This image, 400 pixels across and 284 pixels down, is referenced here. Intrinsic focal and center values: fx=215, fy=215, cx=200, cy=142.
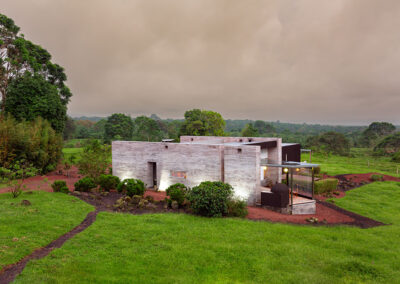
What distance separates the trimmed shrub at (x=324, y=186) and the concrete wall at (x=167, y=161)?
29.7 feet

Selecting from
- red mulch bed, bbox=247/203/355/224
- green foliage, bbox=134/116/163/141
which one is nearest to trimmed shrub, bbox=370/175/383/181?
red mulch bed, bbox=247/203/355/224

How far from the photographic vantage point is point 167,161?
16406mm

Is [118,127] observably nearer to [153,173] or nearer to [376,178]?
[153,173]

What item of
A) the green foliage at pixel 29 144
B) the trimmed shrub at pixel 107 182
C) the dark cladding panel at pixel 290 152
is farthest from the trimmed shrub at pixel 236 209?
the green foliage at pixel 29 144

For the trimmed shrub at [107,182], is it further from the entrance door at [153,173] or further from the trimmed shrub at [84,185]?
the entrance door at [153,173]

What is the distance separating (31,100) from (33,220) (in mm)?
19332

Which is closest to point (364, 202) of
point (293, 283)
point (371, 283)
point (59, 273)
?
point (371, 283)

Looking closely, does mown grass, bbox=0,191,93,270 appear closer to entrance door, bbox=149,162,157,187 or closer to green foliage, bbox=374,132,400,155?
entrance door, bbox=149,162,157,187

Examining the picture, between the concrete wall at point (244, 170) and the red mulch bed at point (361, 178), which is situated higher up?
the concrete wall at point (244, 170)

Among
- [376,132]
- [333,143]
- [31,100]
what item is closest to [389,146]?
[333,143]

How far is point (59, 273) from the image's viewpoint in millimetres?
5875

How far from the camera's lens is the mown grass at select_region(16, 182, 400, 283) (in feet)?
19.8

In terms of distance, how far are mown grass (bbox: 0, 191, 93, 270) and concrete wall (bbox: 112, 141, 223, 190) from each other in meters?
5.64

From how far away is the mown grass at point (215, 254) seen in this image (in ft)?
19.8
